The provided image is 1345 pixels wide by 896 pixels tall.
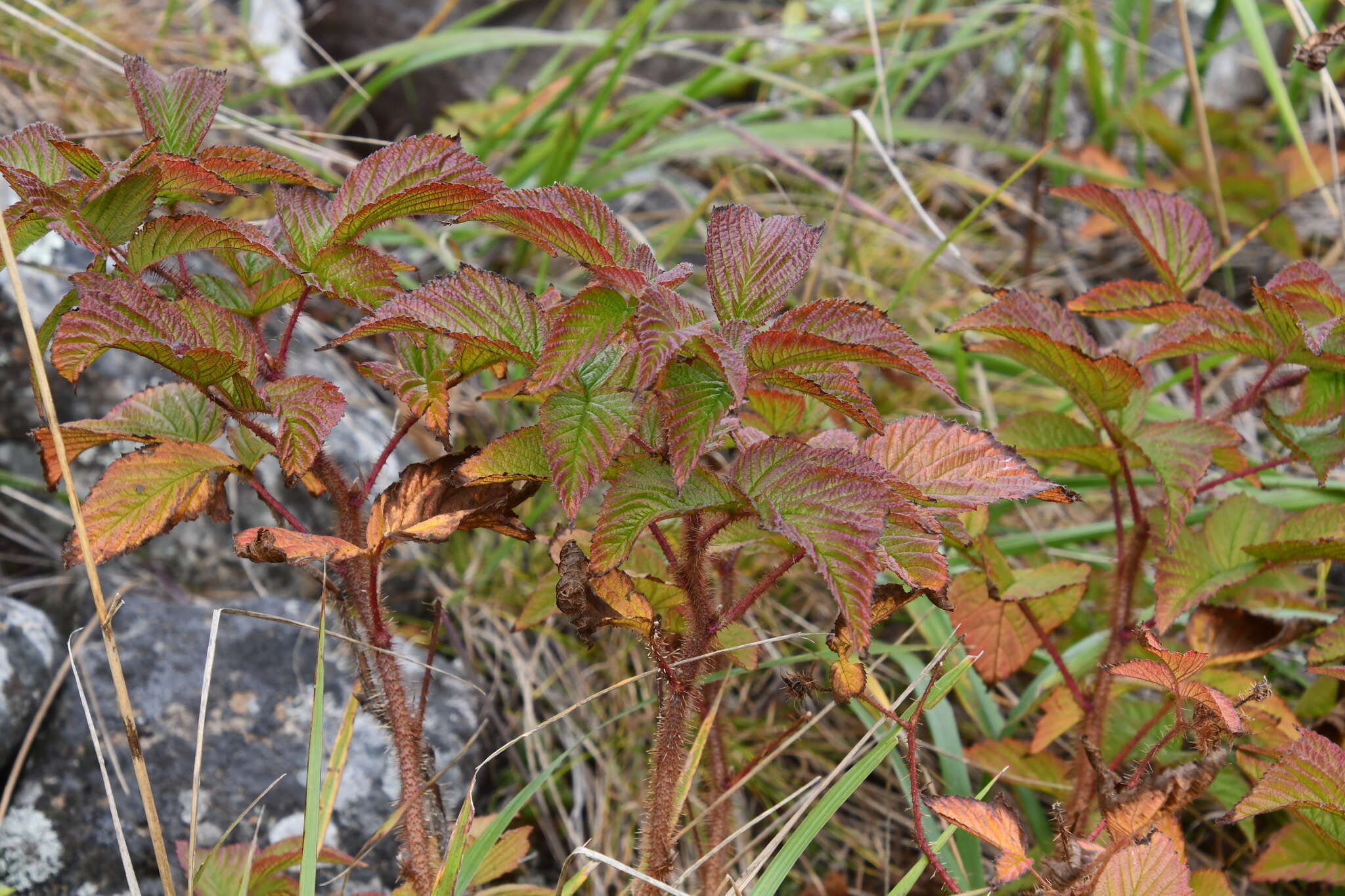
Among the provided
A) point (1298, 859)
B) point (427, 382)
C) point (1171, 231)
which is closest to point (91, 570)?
point (427, 382)

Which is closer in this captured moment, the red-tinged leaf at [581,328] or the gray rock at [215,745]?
the red-tinged leaf at [581,328]

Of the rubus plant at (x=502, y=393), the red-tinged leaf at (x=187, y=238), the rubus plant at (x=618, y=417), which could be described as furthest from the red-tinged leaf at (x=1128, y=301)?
the red-tinged leaf at (x=187, y=238)

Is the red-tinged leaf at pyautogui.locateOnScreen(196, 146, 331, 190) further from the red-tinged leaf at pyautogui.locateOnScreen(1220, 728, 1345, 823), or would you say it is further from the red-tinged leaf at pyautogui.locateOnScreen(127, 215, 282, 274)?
the red-tinged leaf at pyautogui.locateOnScreen(1220, 728, 1345, 823)

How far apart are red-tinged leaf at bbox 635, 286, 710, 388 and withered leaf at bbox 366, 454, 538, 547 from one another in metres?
0.22

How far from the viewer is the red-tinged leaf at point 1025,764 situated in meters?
1.22

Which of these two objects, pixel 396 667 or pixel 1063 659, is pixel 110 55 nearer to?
pixel 396 667

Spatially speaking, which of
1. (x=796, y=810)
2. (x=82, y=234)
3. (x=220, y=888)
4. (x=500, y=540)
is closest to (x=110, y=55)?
(x=500, y=540)

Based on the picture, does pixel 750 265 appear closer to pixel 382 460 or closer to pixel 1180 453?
pixel 382 460

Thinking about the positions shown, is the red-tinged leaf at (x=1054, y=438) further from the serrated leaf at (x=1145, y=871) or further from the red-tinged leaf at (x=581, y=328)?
the red-tinged leaf at (x=581, y=328)

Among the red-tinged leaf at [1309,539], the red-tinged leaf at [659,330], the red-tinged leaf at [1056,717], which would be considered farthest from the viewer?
the red-tinged leaf at [1056,717]

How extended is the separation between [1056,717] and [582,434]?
28.8 inches

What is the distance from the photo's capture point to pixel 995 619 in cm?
119

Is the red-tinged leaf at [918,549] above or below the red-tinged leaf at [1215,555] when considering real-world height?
above

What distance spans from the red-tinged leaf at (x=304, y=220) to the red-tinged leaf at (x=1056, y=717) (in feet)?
2.91
